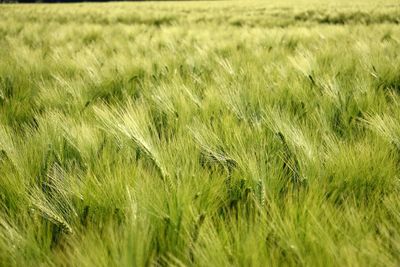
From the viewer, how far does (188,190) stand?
0.72 m

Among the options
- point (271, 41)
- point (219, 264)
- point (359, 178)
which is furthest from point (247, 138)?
point (271, 41)

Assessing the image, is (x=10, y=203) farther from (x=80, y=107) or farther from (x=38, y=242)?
(x=80, y=107)

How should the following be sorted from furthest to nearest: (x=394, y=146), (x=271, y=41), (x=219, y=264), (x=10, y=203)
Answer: (x=271, y=41), (x=394, y=146), (x=10, y=203), (x=219, y=264)

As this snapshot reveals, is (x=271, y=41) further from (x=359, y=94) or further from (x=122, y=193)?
(x=122, y=193)

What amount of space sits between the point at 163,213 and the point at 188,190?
3.1 inches

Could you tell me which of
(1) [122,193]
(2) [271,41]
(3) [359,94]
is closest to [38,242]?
(1) [122,193]

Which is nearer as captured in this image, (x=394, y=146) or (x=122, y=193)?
(x=122, y=193)

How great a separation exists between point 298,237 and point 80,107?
49.3 inches

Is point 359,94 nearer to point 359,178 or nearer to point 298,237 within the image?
point 359,178

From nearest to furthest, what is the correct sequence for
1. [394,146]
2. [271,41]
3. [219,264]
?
[219,264]
[394,146]
[271,41]

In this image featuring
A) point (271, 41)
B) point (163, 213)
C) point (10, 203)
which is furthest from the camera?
point (271, 41)

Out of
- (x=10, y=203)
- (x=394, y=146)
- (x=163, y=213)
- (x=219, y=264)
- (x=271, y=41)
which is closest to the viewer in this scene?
(x=219, y=264)

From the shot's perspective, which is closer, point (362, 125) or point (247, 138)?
point (247, 138)

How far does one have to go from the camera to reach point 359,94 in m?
1.55
